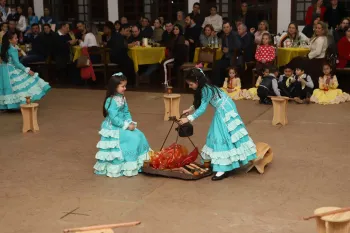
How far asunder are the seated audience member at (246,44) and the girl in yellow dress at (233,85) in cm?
82

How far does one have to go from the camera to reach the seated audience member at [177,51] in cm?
1328

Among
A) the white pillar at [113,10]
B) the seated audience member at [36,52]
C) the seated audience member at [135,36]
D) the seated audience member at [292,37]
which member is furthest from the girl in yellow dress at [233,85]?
the white pillar at [113,10]

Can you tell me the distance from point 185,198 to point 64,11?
1297cm

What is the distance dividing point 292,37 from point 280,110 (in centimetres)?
360

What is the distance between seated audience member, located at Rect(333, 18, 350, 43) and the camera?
12797mm

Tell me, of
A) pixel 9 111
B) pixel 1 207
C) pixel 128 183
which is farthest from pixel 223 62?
pixel 1 207

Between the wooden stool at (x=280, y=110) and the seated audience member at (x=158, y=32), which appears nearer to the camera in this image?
the wooden stool at (x=280, y=110)

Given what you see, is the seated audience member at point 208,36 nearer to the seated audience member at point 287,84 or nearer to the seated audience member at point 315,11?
the seated audience member at point 315,11

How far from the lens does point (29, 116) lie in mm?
9422

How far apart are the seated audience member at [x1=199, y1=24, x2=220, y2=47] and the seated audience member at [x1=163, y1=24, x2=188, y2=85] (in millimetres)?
429

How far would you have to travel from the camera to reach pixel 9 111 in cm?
1123

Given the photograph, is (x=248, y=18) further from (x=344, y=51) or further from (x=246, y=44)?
(x=344, y=51)

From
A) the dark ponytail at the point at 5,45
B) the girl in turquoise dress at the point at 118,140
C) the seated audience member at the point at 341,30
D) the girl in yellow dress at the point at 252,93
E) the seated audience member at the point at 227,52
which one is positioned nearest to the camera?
the girl in turquoise dress at the point at 118,140

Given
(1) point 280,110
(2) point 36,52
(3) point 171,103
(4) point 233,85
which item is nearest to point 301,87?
(4) point 233,85
